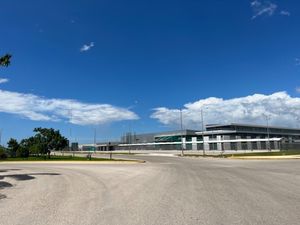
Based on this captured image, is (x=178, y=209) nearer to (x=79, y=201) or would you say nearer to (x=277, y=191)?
(x=79, y=201)

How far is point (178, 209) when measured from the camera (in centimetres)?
930

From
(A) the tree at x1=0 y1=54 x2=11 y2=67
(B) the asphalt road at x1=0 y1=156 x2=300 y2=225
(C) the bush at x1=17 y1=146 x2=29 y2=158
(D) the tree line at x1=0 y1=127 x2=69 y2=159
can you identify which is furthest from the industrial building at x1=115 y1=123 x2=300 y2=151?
(B) the asphalt road at x1=0 y1=156 x2=300 y2=225

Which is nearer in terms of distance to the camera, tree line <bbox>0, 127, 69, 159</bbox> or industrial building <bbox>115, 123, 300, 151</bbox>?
tree line <bbox>0, 127, 69, 159</bbox>

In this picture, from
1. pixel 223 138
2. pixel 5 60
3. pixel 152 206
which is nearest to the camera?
pixel 152 206

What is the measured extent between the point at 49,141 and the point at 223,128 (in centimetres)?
7149

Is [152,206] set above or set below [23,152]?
below

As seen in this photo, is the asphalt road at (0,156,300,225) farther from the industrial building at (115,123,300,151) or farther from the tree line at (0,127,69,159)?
the industrial building at (115,123,300,151)

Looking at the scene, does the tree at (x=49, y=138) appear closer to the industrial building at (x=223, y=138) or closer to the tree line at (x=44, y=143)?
the tree line at (x=44, y=143)

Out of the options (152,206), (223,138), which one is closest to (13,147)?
(223,138)

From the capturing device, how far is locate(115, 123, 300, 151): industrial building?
92812 millimetres

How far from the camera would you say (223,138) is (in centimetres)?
10100

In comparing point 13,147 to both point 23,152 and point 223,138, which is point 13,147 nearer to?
point 23,152

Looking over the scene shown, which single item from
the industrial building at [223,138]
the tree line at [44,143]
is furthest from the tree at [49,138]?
the industrial building at [223,138]

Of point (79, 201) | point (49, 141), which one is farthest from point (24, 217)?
point (49, 141)
